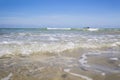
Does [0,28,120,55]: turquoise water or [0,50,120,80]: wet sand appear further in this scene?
[0,28,120,55]: turquoise water

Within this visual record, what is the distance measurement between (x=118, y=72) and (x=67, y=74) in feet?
3.86

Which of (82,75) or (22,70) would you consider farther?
(22,70)

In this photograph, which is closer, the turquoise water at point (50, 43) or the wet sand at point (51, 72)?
the wet sand at point (51, 72)

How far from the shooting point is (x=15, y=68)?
15.2 feet

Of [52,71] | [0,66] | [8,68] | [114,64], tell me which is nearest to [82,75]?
[52,71]

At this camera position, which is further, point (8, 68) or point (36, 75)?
point (8, 68)

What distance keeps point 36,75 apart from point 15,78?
0.46m

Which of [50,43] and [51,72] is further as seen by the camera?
[50,43]

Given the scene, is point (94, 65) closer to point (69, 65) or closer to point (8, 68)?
point (69, 65)

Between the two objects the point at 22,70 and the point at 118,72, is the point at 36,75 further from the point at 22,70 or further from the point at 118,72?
the point at 118,72

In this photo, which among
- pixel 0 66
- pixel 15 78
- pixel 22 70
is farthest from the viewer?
pixel 0 66

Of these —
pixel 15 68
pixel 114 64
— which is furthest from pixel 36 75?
pixel 114 64

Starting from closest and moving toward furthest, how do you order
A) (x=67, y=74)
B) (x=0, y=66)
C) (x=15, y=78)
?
(x=15, y=78) < (x=67, y=74) < (x=0, y=66)

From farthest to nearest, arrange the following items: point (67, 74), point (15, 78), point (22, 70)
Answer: point (22, 70)
point (67, 74)
point (15, 78)
